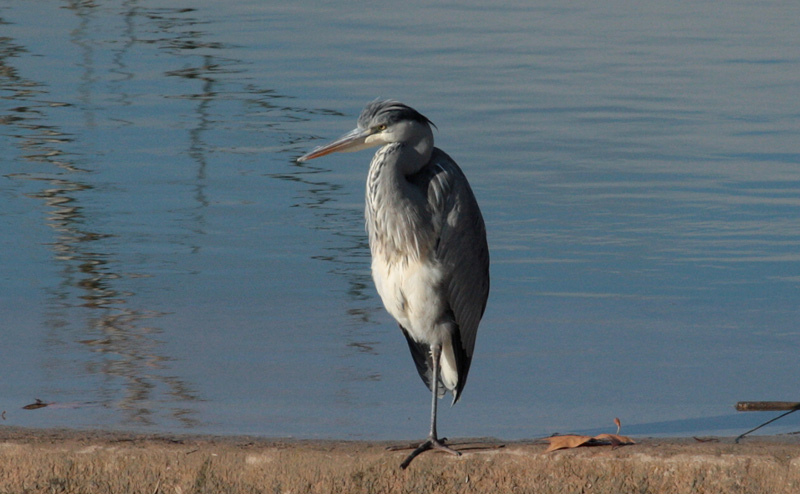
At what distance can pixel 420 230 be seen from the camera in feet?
14.5

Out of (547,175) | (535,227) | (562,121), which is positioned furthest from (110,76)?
A: (535,227)

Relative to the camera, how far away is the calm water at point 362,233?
531cm

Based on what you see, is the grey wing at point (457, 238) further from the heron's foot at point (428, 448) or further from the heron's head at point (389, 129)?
the heron's foot at point (428, 448)

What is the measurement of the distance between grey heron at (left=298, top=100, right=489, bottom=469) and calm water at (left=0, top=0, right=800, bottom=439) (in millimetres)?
607

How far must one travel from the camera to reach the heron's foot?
4.01 m

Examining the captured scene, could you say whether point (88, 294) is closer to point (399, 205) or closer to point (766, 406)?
point (399, 205)

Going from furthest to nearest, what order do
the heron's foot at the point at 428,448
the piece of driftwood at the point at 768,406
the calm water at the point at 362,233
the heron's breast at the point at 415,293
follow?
the calm water at the point at 362,233, the piece of driftwood at the point at 768,406, the heron's breast at the point at 415,293, the heron's foot at the point at 428,448

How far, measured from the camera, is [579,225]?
826cm

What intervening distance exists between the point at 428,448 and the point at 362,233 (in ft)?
13.2

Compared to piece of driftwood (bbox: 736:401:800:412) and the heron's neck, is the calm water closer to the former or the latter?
piece of driftwood (bbox: 736:401:800:412)

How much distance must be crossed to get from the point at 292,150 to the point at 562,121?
8.57 ft

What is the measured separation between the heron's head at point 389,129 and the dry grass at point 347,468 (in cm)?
116

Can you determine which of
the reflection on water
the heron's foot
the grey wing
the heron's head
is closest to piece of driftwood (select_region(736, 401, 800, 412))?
the grey wing

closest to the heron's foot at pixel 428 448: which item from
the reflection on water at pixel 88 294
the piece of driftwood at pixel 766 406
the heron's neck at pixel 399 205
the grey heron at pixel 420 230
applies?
the grey heron at pixel 420 230
